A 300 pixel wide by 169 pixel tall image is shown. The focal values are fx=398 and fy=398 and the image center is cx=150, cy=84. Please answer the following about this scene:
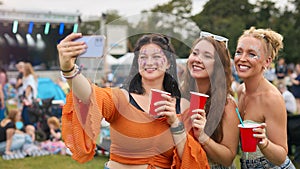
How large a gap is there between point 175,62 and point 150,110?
0.25 meters

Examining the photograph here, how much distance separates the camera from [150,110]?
1.69 meters

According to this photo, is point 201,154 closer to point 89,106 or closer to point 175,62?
point 175,62

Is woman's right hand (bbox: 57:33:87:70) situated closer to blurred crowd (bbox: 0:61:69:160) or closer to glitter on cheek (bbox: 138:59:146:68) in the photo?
glitter on cheek (bbox: 138:59:146:68)

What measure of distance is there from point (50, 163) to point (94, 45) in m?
4.17

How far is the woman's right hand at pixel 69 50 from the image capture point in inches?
58.6

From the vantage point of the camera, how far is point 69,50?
1491mm

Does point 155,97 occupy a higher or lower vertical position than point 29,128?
higher

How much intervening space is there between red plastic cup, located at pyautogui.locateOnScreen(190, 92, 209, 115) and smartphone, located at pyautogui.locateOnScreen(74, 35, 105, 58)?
1.47 ft

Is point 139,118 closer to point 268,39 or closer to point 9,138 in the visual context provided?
point 268,39

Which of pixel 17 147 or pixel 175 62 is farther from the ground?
pixel 175 62

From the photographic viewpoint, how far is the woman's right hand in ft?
4.89

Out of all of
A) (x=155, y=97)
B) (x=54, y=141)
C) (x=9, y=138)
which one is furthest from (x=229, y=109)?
(x=54, y=141)

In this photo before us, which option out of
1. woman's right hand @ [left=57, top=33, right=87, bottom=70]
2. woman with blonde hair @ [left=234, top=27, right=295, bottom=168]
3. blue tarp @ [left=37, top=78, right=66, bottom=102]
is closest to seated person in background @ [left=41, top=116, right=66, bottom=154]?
blue tarp @ [left=37, top=78, right=66, bottom=102]

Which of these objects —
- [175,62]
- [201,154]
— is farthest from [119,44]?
[201,154]
